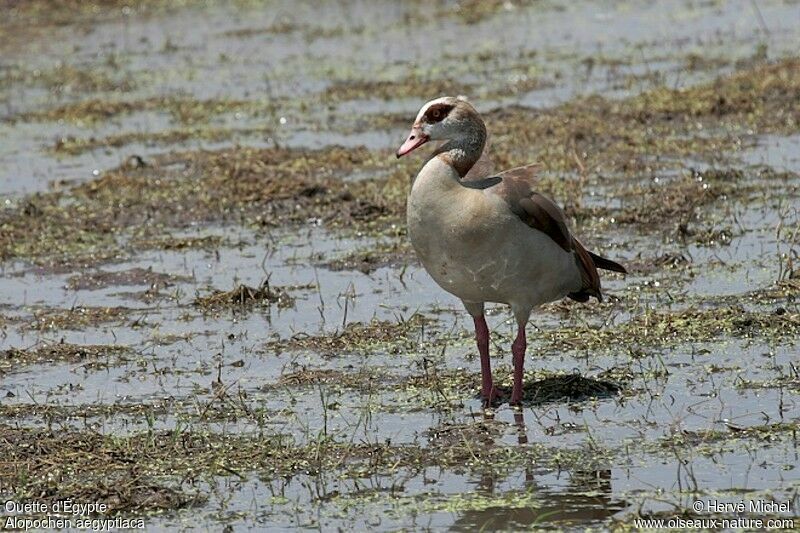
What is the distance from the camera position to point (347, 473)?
701 centimetres

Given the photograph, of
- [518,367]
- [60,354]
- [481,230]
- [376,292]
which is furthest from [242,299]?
[481,230]

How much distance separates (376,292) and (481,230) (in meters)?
2.85

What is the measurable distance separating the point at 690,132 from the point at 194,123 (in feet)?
18.3

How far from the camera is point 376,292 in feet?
34.6

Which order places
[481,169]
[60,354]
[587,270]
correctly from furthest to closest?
[60,354]
[587,270]
[481,169]

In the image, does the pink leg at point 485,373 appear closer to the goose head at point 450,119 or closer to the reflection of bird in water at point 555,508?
the goose head at point 450,119

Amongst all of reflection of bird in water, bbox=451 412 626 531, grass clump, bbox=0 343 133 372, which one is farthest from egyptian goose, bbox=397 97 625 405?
grass clump, bbox=0 343 133 372

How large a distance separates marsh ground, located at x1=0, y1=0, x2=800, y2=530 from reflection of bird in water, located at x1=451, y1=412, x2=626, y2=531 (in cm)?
2

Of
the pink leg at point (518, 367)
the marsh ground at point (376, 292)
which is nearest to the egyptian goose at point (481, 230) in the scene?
the pink leg at point (518, 367)

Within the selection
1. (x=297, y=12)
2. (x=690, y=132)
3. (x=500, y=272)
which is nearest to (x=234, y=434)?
(x=500, y=272)

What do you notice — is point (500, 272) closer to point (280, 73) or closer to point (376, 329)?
point (376, 329)

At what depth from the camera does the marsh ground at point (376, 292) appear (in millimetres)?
6945

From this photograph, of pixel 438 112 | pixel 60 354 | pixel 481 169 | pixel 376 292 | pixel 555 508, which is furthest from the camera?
pixel 376 292

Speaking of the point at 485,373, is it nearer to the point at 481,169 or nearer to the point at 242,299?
the point at 481,169
